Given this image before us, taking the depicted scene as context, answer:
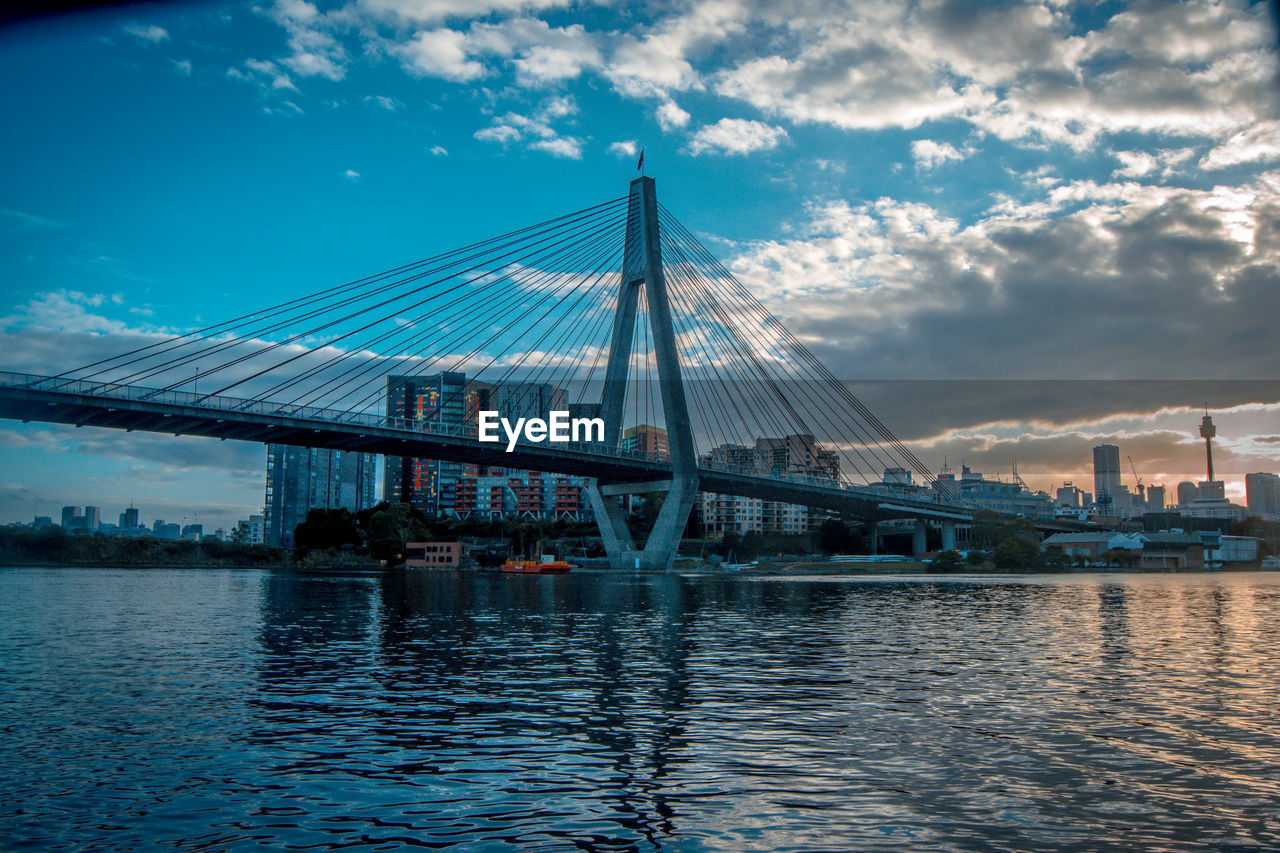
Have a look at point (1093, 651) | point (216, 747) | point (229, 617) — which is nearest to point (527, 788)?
point (216, 747)

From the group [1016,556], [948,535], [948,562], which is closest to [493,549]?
[948,535]

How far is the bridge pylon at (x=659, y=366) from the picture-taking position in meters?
68.0

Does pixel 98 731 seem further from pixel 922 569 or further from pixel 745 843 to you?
pixel 922 569

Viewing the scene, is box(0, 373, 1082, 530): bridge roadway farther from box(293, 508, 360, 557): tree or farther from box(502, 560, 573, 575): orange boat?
box(293, 508, 360, 557): tree

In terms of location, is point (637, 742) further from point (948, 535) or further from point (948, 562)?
point (948, 535)

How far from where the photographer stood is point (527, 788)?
939 centimetres

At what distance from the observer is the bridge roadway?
5028 centimetres

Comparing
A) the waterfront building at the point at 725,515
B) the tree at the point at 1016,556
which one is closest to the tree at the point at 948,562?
the tree at the point at 1016,556

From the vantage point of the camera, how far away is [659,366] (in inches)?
2680

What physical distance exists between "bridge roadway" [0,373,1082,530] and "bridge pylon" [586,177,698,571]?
2.28m

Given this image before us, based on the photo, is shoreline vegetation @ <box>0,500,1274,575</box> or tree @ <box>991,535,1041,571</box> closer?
tree @ <box>991,535,1041,571</box>

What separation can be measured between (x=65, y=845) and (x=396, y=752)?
386 centimetres

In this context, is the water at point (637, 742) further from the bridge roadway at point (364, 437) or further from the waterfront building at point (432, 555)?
the waterfront building at point (432, 555)

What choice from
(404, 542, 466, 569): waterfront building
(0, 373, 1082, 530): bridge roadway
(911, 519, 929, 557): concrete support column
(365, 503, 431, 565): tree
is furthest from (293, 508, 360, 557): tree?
(911, 519, 929, 557): concrete support column
